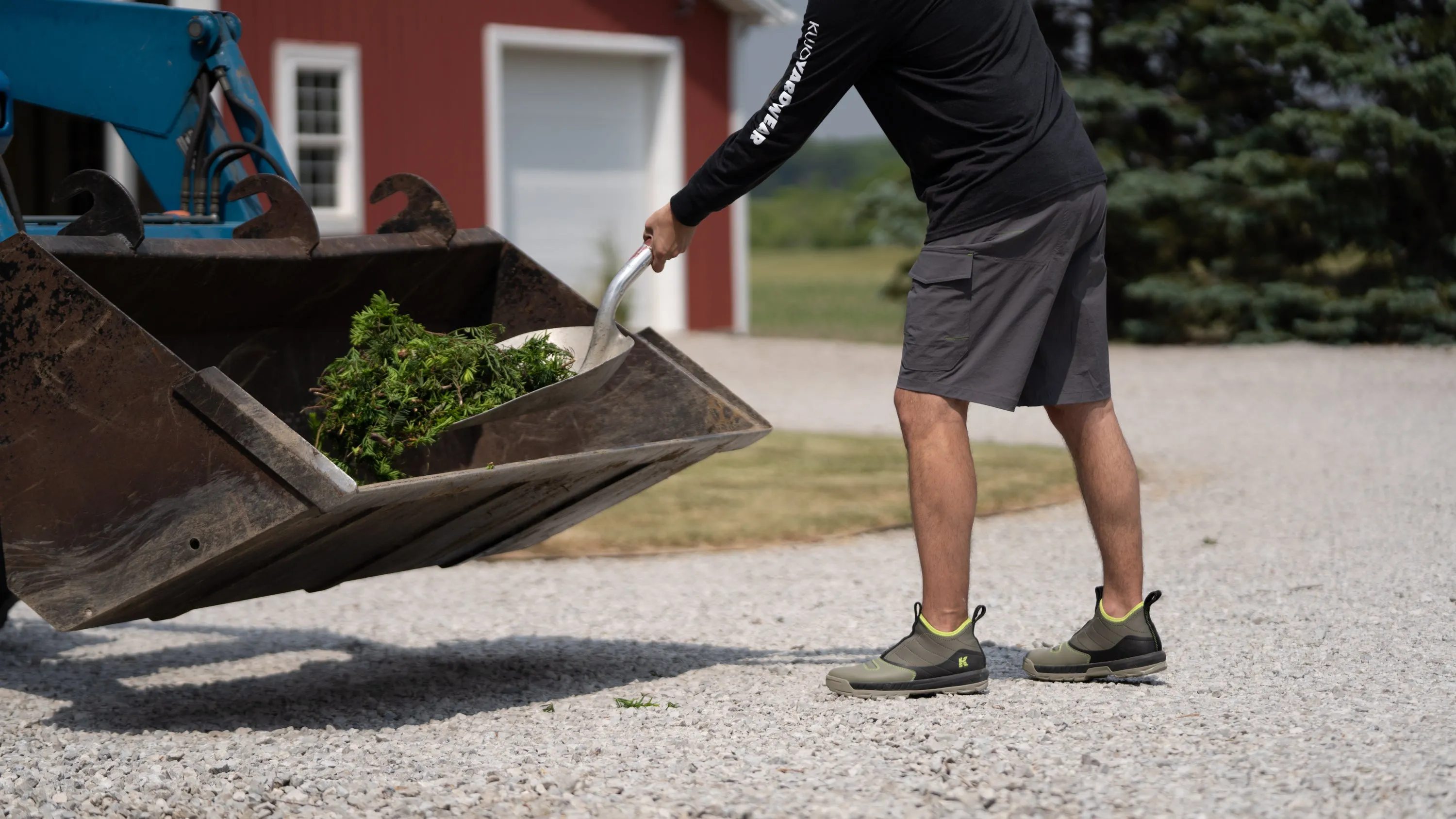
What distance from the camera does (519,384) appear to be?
4.31 metres

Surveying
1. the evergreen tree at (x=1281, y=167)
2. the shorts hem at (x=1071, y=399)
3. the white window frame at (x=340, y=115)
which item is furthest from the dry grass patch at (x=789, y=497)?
the evergreen tree at (x=1281, y=167)

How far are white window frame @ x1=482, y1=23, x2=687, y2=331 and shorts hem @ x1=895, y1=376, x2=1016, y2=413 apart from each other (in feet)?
40.5

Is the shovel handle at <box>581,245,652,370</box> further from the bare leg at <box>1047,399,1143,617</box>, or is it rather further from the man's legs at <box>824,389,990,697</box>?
the bare leg at <box>1047,399,1143,617</box>

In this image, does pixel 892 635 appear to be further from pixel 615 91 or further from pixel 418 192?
pixel 615 91

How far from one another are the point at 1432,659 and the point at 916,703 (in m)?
1.47

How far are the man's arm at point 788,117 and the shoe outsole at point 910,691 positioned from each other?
3.76ft

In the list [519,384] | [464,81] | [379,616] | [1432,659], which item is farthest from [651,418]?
[464,81]

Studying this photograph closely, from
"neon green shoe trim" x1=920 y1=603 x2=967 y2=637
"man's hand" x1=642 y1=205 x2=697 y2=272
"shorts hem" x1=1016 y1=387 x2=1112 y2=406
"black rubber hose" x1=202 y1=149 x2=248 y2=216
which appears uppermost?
"black rubber hose" x1=202 y1=149 x2=248 y2=216

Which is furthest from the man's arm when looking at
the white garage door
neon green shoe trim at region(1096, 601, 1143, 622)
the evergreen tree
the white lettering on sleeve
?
the evergreen tree

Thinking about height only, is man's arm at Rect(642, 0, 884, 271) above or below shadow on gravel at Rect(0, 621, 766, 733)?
above

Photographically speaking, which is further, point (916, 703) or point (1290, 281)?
point (1290, 281)

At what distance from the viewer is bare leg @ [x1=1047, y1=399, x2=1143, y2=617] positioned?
13.7ft

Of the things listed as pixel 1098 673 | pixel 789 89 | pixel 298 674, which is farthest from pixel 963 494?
pixel 298 674

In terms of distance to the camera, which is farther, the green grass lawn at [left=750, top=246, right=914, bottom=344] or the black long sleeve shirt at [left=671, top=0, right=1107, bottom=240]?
the green grass lawn at [left=750, top=246, right=914, bottom=344]
